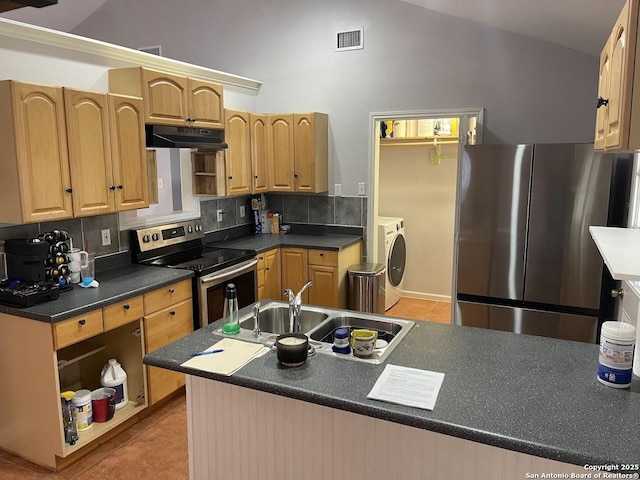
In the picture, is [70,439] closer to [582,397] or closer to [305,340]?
[305,340]

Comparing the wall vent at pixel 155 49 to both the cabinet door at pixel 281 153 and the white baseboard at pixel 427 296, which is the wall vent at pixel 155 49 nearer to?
the cabinet door at pixel 281 153

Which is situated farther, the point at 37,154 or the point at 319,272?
the point at 319,272

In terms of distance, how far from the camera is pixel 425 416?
1.55 meters

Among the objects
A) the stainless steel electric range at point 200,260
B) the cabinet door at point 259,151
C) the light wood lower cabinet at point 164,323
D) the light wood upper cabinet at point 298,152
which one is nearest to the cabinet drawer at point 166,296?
the light wood lower cabinet at point 164,323

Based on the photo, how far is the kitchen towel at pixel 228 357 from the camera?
6.20ft

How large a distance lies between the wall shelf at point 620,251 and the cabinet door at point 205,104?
112 inches

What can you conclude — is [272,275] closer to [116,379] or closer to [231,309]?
[116,379]

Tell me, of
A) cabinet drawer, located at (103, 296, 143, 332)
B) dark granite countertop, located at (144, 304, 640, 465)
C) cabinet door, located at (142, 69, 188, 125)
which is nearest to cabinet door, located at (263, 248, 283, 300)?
cabinet door, located at (142, 69, 188, 125)

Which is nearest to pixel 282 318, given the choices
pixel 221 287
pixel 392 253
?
pixel 221 287

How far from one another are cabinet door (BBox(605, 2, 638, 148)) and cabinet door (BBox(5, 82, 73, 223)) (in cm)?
270

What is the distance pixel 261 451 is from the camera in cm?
199

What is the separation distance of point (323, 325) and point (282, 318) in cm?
30

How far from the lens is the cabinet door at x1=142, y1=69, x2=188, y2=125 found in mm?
3471

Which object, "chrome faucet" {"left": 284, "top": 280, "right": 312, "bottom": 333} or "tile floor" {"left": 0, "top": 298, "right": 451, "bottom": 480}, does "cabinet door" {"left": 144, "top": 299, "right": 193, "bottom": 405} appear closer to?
"tile floor" {"left": 0, "top": 298, "right": 451, "bottom": 480}
